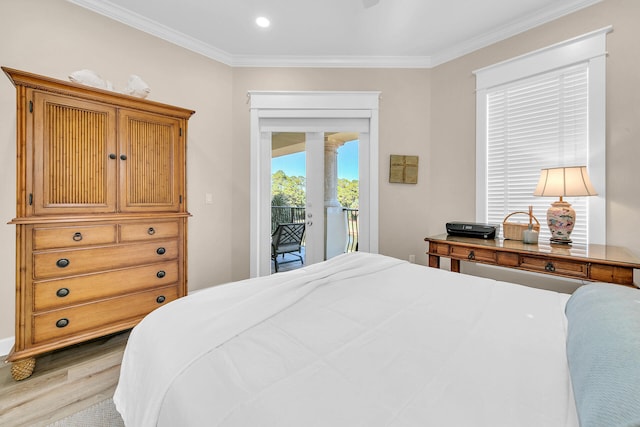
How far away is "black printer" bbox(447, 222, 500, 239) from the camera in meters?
2.50

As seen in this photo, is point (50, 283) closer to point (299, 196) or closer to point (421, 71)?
point (299, 196)

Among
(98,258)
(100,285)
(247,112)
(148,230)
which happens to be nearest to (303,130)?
(247,112)

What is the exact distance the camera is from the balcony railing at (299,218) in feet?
11.6

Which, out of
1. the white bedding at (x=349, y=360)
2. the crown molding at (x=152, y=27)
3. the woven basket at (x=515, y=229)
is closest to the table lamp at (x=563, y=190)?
the woven basket at (x=515, y=229)

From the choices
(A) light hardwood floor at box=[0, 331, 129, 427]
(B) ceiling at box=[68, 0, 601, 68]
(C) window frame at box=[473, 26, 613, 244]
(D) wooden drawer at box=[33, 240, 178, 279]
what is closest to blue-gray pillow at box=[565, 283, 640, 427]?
(C) window frame at box=[473, 26, 613, 244]

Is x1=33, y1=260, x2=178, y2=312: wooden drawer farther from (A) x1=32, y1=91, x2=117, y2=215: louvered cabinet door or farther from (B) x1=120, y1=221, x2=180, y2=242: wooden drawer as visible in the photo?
(A) x1=32, y1=91, x2=117, y2=215: louvered cabinet door

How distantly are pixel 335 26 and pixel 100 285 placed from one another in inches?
120

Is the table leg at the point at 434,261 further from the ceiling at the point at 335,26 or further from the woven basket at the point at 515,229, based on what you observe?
the ceiling at the point at 335,26

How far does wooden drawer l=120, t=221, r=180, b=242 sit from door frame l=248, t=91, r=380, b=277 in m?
1.17

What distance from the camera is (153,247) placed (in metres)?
2.22

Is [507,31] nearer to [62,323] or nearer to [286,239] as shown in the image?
[286,239]

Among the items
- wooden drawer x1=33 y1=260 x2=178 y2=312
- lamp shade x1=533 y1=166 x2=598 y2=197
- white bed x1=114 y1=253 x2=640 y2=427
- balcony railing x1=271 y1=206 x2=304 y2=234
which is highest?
lamp shade x1=533 y1=166 x2=598 y2=197

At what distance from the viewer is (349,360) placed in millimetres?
743

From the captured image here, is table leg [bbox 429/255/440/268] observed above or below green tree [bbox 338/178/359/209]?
below
